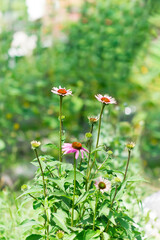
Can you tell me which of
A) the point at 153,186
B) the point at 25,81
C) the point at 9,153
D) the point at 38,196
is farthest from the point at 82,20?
the point at 38,196

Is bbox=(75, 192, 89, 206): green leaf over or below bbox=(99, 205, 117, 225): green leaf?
over

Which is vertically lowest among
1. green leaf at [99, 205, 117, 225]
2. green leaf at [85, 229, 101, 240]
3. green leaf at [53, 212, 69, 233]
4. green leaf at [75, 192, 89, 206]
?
green leaf at [85, 229, 101, 240]

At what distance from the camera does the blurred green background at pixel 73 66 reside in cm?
325

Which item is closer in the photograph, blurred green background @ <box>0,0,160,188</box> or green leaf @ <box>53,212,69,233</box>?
green leaf @ <box>53,212,69,233</box>

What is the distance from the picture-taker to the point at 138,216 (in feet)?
6.26

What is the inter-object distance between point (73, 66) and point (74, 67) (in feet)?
0.08

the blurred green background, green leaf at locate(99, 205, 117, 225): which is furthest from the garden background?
green leaf at locate(99, 205, 117, 225)

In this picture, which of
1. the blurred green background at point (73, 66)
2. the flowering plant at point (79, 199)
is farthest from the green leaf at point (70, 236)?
the blurred green background at point (73, 66)

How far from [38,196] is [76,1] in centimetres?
286

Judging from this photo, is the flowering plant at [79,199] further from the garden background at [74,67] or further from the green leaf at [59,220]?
the garden background at [74,67]

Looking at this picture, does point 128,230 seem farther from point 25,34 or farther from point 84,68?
point 25,34

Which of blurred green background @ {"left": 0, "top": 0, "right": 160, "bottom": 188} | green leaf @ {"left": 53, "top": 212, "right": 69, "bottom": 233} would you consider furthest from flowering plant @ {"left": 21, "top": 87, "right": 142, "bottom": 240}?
blurred green background @ {"left": 0, "top": 0, "right": 160, "bottom": 188}

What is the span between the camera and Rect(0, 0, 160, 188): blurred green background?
3.25m

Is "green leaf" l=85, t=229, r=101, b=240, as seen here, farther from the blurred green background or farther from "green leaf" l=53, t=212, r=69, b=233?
the blurred green background
